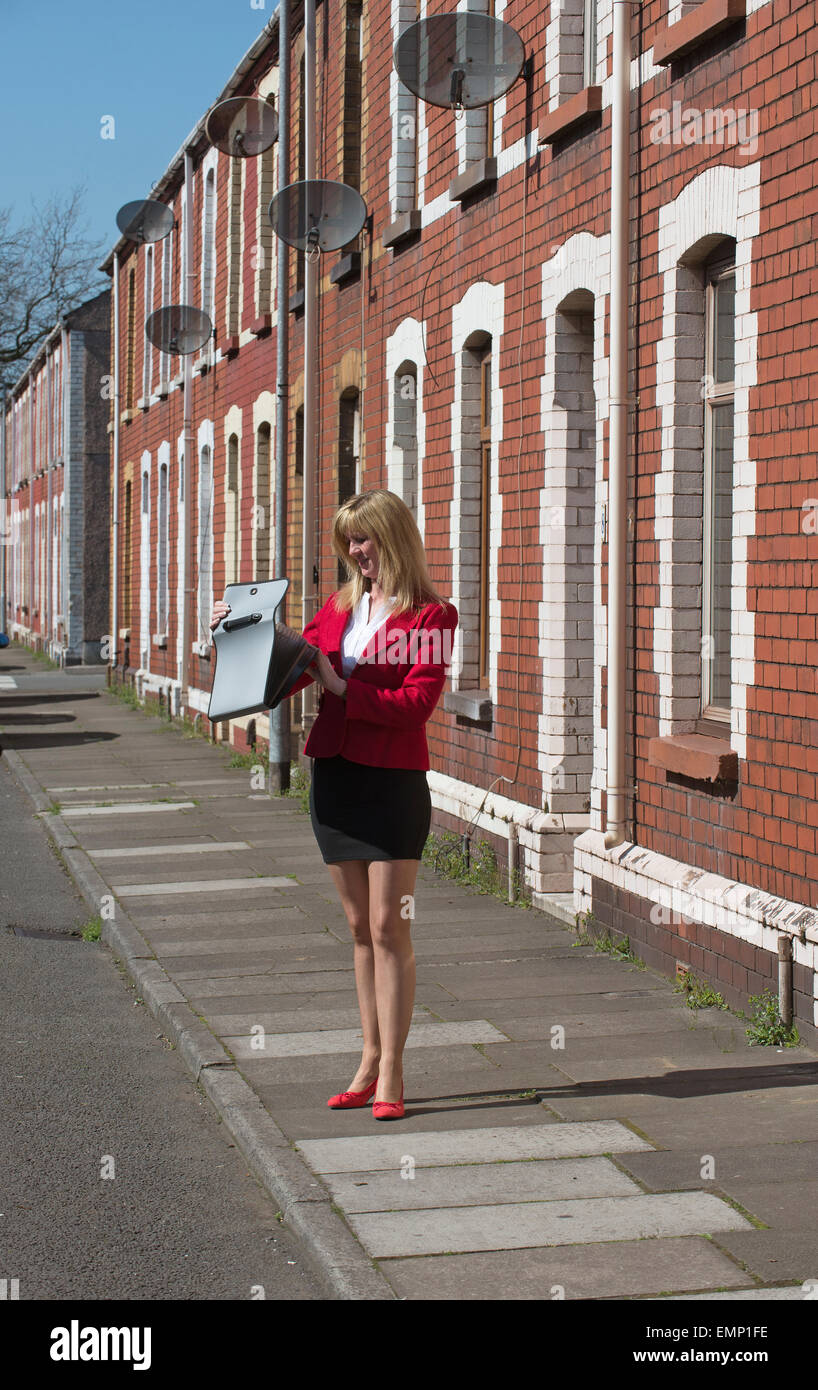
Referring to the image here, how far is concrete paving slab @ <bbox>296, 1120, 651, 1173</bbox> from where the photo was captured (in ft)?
18.0

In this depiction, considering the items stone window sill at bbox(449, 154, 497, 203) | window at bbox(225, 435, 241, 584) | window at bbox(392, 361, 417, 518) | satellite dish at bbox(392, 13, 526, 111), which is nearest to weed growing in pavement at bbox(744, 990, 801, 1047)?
satellite dish at bbox(392, 13, 526, 111)

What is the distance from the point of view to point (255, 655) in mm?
5414

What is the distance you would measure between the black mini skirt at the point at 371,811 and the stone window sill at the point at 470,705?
5.67 metres

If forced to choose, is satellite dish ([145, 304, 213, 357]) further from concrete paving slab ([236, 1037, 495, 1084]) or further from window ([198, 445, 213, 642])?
concrete paving slab ([236, 1037, 495, 1084])

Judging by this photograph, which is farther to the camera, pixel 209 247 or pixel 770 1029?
pixel 209 247

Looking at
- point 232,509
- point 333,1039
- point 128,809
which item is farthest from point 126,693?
point 333,1039

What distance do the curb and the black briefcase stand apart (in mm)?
1409

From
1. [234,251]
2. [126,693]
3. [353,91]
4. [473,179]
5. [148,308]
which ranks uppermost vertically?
[148,308]

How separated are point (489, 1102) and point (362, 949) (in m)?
0.76

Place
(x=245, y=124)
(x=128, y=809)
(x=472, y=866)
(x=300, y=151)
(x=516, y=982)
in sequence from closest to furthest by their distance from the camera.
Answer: (x=516, y=982) < (x=472, y=866) < (x=128, y=809) < (x=245, y=124) < (x=300, y=151)

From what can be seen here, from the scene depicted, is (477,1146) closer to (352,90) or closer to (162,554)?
(352,90)
